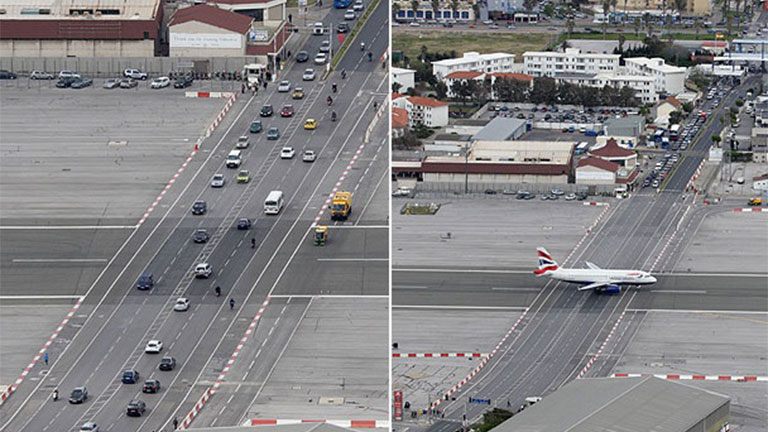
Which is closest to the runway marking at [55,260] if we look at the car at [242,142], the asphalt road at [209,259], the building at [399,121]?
the asphalt road at [209,259]

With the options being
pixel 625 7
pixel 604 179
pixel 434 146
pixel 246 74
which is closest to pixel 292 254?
pixel 246 74

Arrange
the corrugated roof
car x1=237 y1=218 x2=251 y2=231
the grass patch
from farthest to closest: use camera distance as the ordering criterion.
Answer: the grass patch < the corrugated roof < car x1=237 y1=218 x2=251 y2=231

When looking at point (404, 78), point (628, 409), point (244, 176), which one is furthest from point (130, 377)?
point (404, 78)

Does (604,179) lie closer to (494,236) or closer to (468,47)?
(494,236)

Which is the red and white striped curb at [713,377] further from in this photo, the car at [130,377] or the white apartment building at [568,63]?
the white apartment building at [568,63]

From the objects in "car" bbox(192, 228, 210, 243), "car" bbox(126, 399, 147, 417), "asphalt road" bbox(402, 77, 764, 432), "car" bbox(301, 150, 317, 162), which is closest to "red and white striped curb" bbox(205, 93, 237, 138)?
"car" bbox(301, 150, 317, 162)

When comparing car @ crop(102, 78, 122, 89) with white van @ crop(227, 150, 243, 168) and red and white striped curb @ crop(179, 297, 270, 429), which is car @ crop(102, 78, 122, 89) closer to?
white van @ crop(227, 150, 243, 168)
